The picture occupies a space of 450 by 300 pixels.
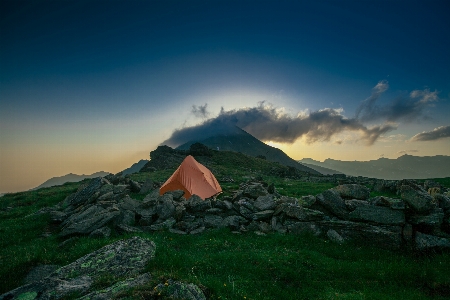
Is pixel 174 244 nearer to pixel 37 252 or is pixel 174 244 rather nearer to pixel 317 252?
pixel 37 252

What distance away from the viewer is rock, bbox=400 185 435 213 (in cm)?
1393

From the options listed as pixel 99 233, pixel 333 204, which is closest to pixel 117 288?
pixel 99 233

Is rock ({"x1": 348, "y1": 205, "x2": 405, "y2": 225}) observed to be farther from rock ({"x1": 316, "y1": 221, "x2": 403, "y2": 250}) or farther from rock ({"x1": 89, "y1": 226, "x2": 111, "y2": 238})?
rock ({"x1": 89, "y1": 226, "x2": 111, "y2": 238})

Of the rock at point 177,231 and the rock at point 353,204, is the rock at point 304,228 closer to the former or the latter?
the rock at point 353,204

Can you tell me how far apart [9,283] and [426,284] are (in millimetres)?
17559

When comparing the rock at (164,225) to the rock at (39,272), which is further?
the rock at (164,225)

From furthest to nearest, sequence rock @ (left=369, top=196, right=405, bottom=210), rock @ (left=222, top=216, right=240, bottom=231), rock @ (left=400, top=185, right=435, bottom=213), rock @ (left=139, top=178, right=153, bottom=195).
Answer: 1. rock @ (left=139, top=178, right=153, bottom=195)
2. rock @ (left=222, top=216, right=240, bottom=231)
3. rock @ (left=369, top=196, right=405, bottom=210)
4. rock @ (left=400, top=185, right=435, bottom=213)

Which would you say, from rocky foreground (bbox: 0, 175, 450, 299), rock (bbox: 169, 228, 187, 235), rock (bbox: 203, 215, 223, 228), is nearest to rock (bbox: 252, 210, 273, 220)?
rocky foreground (bbox: 0, 175, 450, 299)

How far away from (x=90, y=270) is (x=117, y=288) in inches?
100.0

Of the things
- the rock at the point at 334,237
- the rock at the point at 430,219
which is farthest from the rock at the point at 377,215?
the rock at the point at 334,237

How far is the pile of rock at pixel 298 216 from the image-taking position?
13805mm

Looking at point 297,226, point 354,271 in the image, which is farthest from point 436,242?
point 297,226

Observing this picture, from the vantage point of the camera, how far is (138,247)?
9641 millimetres

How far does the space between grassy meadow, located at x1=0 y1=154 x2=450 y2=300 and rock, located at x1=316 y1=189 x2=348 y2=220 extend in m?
2.74
